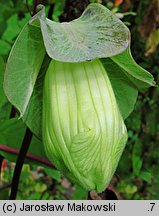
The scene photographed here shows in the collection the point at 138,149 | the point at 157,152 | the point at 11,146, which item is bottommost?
the point at 157,152

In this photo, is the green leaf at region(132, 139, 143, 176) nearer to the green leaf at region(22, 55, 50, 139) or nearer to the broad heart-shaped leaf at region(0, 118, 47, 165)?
the broad heart-shaped leaf at region(0, 118, 47, 165)

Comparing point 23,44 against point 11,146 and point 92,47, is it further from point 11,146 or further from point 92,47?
point 11,146

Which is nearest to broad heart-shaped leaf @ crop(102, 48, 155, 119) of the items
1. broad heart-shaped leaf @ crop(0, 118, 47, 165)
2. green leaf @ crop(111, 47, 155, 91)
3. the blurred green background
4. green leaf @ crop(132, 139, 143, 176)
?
green leaf @ crop(111, 47, 155, 91)

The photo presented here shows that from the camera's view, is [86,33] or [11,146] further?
[11,146]

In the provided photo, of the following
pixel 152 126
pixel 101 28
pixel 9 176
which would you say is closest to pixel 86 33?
pixel 101 28

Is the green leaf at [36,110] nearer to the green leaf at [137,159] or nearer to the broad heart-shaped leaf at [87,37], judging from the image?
the broad heart-shaped leaf at [87,37]

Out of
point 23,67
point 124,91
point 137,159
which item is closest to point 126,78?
point 124,91

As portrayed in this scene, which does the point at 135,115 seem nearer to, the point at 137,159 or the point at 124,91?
the point at 137,159
